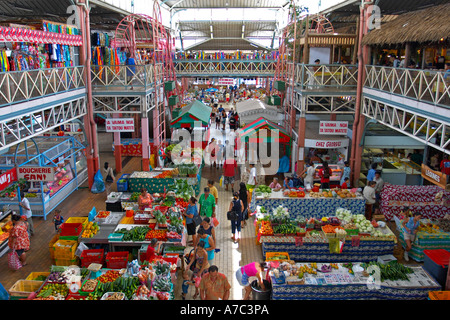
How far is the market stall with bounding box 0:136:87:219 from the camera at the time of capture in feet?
37.1

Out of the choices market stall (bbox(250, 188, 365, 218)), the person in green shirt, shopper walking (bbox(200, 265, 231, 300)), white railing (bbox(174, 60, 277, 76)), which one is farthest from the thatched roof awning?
white railing (bbox(174, 60, 277, 76))

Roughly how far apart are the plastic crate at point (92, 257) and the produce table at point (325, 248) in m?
3.89

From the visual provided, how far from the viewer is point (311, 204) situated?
11.6 meters

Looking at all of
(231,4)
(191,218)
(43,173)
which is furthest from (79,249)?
(231,4)

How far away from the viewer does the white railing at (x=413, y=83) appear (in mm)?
9016

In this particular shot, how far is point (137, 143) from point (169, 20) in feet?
48.3

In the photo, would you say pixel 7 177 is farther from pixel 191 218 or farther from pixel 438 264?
pixel 438 264

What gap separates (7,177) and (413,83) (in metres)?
11.2

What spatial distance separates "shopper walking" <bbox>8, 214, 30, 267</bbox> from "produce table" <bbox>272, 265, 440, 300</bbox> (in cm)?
613

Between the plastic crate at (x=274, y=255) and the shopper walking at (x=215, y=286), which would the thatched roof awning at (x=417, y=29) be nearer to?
the plastic crate at (x=274, y=255)

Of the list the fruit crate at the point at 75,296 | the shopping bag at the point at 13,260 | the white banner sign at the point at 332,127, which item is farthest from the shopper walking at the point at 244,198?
the shopping bag at the point at 13,260
